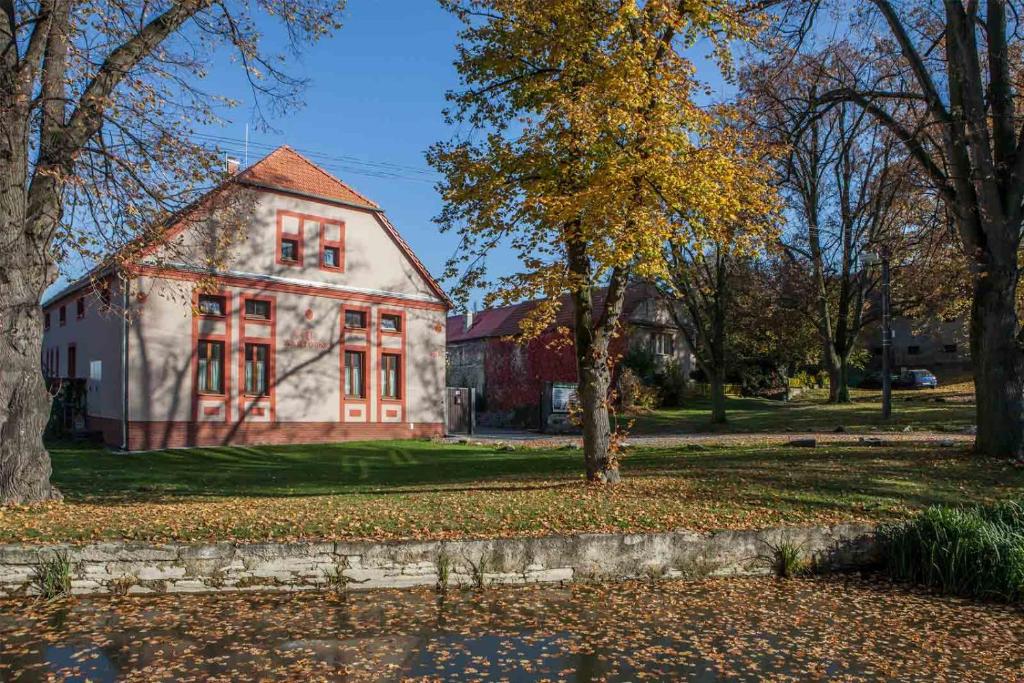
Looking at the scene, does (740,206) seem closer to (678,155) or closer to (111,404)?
(678,155)

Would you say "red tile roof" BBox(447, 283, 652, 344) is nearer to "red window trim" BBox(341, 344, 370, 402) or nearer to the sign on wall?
the sign on wall

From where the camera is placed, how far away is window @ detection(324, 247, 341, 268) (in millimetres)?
25725

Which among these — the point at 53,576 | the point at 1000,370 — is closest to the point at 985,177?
the point at 1000,370

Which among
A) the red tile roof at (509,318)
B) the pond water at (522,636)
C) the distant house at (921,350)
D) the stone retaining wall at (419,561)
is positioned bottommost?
the pond water at (522,636)

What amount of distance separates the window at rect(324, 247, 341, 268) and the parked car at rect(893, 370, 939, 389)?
3847 centimetres

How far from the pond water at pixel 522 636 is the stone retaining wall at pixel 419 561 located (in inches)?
8.4

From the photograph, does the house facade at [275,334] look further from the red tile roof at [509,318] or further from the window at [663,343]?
the window at [663,343]

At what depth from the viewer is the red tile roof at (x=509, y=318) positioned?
4159 centimetres

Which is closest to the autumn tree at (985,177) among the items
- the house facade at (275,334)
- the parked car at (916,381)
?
the house facade at (275,334)

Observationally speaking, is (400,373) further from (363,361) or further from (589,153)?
(589,153)

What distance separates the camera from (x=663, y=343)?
44062mm

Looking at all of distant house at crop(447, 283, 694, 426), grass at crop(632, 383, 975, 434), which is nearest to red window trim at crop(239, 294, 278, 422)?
grass at crop(632, 383, 975, 434)

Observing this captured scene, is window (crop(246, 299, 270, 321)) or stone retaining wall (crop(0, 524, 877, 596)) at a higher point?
window (crop(246, 299, 270, 321))

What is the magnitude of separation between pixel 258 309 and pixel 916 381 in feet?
137
